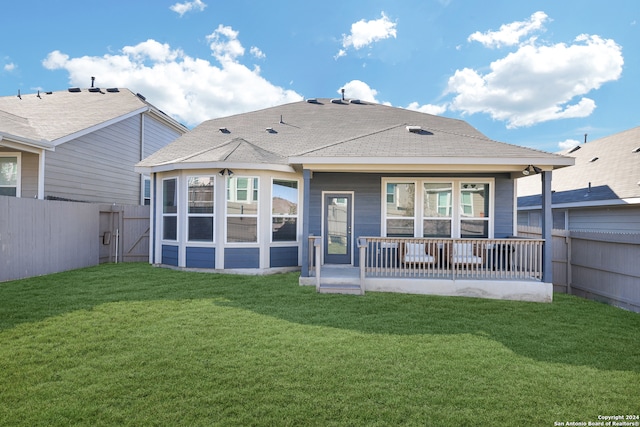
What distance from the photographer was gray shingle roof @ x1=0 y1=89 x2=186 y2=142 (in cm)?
1124

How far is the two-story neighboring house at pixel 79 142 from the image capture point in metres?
10.7

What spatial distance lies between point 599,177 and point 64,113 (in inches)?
775

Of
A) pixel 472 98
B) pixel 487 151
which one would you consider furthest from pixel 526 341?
pixel 472 98

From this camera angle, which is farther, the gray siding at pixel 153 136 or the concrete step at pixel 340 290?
the gray siding at pixel 153 136

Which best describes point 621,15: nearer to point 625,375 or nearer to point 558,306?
point 558,306

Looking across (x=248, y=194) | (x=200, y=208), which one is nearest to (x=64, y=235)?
(x=200, y=208)

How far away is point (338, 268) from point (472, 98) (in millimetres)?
21773

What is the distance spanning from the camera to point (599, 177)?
1227 cm

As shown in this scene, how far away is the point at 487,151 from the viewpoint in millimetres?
7840

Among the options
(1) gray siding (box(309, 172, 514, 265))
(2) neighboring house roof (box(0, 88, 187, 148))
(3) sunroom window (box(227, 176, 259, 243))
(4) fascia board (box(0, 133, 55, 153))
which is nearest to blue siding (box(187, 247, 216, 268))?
(3) sunroom window (box(227, 176, 259, 243))

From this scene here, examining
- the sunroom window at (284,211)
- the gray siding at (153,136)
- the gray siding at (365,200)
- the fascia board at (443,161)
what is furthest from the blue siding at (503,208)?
the gray siding at (153,136)

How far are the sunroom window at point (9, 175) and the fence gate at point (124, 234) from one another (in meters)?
2.54

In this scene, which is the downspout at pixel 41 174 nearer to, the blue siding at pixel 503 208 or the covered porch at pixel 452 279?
the covered porch at pixel 452 279

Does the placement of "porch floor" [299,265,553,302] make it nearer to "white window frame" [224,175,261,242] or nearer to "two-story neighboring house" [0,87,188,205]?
"white window frame" [224,175,261,242]
